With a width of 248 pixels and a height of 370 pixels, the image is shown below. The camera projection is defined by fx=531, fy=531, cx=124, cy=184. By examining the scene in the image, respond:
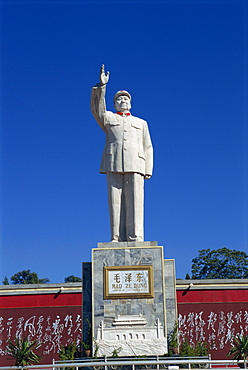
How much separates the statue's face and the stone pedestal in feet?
8.02

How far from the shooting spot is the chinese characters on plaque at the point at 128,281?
28.2ft

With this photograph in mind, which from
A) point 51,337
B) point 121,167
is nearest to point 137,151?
point 121,167

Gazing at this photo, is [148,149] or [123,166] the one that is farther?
[148,149]

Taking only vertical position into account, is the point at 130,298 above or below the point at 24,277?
below

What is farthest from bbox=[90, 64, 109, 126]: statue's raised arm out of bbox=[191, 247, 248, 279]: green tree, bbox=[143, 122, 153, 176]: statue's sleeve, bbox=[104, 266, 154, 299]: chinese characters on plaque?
bbox=[191, 247, 248, 279]: green tree

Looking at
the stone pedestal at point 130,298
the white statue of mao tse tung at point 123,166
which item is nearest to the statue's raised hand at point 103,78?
the white statue of mao tse tung at point 123,166

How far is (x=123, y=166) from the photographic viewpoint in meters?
9.17

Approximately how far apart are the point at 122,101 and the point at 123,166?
50.0 inches

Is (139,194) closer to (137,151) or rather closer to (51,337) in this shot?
(137,151)

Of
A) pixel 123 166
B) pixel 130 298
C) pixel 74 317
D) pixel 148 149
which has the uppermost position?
pixel 148 149

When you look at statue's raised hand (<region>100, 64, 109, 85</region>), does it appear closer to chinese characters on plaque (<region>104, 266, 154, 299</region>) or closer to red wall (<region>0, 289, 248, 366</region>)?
chinese characters on plaque (<region>104, 266, 154, 299</region>)

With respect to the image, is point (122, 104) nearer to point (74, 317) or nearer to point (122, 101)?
point (122, 101)

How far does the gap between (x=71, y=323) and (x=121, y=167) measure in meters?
6.52

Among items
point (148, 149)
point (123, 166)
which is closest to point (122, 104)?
point (148, 149)
